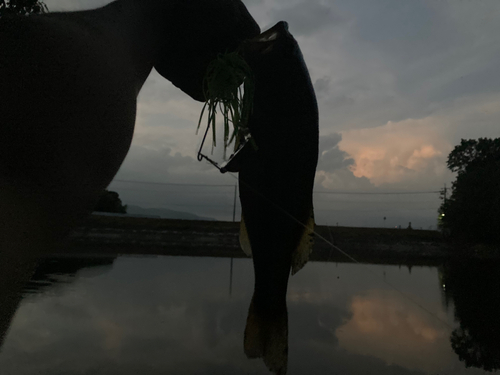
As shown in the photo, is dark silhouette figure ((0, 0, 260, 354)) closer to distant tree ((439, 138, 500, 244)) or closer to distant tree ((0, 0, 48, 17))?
distant tree ((0, 0, 48, 17))

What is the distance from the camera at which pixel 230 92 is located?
0.81m

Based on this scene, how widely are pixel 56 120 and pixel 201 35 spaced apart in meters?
0.35

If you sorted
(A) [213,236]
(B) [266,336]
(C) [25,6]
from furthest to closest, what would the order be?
(A) [213,236] < (C) [25,6] < (B) [266,336]

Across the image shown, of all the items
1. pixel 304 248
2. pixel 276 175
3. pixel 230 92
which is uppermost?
pixel 230 92

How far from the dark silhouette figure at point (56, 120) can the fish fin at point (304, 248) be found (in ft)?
1.46

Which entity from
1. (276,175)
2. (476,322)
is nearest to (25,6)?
(276,175)

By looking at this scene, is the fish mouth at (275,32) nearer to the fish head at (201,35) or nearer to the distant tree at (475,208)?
the fish head at (201,35)

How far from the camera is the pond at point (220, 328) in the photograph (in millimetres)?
2043

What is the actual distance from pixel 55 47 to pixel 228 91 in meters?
0.39

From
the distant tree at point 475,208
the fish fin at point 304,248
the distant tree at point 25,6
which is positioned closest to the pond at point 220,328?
the fish fin at point 304,248

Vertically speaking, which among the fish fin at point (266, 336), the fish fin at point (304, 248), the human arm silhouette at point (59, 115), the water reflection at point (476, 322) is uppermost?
the human arm silhouette at point (59, 115)

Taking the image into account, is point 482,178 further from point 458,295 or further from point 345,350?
point 345,350

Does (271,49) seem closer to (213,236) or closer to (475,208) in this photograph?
(213,236)

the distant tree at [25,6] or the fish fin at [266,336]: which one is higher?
the distant tree at [25,6]
